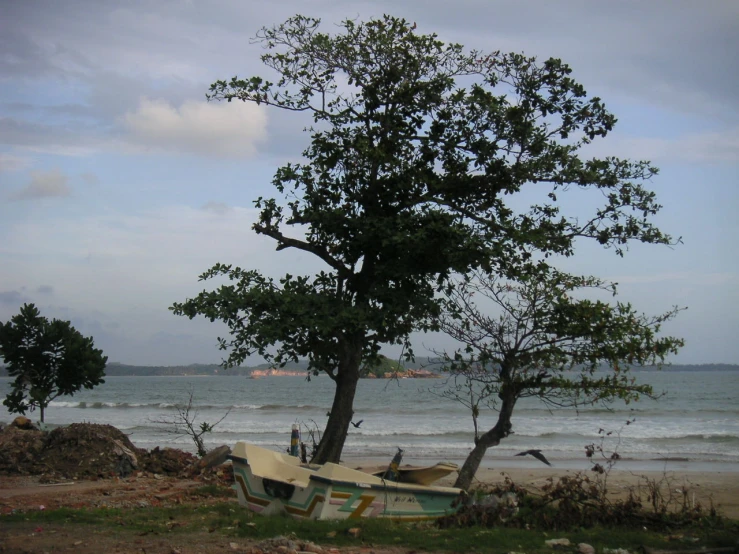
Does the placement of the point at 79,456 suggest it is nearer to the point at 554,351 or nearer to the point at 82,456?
the point at 82,456

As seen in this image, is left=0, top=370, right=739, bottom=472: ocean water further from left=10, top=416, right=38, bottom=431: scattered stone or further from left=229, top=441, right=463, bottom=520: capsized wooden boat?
left=229, top=441, right=463, bottom=520: capsized wooden boat

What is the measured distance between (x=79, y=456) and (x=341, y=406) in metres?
5.62

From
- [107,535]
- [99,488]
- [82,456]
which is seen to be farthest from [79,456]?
[107,535]

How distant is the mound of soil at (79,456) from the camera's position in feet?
41.8

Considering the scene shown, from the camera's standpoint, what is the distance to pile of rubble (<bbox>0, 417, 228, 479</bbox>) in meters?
12.8

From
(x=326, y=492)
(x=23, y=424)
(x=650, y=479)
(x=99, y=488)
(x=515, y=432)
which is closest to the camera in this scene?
(x=326, y=492)

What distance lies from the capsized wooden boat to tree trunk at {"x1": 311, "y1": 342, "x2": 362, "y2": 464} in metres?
0.78

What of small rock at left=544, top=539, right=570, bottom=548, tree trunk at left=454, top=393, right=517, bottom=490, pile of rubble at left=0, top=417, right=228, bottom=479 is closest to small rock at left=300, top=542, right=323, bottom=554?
small rock at left=544, top=539, right=570, bottom=548

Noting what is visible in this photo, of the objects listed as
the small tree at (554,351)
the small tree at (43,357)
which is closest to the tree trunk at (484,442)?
the small tree at (554,351)

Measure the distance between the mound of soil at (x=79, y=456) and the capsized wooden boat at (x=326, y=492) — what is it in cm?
450

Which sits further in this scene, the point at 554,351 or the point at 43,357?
the point at 43,357

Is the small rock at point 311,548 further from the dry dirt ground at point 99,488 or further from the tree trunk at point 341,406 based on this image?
the tree trunk at point 341,406

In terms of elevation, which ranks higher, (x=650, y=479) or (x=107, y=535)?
(x=107, y=535)

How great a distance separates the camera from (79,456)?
516 inches
